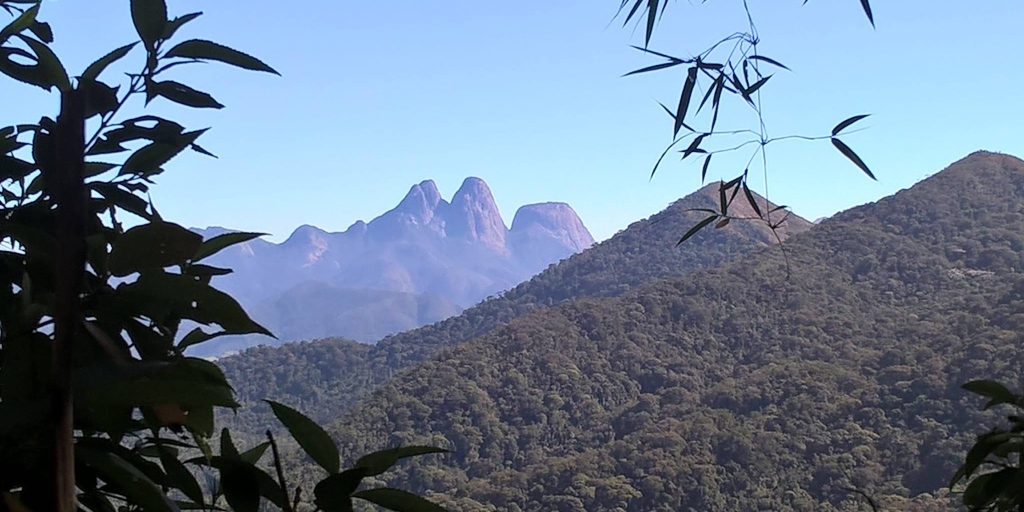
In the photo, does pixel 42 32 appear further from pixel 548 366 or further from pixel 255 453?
pixel 548 366

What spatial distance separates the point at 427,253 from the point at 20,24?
253ft

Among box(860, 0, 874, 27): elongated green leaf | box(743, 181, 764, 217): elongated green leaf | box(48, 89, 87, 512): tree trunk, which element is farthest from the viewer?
box(743, 181, 764, 217): elongated green leaf

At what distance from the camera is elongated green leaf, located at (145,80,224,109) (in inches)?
20.4

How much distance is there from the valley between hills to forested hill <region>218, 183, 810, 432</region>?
0.46 ft

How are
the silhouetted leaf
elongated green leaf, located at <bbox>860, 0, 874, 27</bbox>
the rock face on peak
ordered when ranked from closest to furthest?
the silhouetted leaf
elongated green leaf, located at <bbox>860, 0, 874, 27</bbox>
the rock face on peak

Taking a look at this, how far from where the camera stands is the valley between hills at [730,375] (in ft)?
48.3

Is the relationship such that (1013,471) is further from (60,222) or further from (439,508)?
(60,222)

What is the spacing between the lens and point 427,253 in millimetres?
77250

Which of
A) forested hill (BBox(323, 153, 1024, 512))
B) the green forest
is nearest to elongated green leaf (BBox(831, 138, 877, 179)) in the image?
the green forest

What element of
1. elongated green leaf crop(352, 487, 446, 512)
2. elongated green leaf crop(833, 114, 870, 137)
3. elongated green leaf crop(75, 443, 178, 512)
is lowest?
elongated green leaf crop(352, 487, 446, 512)

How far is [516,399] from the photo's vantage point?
72.3 feet

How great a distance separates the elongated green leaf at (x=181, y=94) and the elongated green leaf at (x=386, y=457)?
28cm

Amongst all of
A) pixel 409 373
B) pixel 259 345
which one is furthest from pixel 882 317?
pixel 259 345

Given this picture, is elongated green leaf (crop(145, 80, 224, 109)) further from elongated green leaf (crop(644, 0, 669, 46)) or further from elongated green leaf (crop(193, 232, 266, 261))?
elongated green leaf (crop(644, 0, 669, 46))
